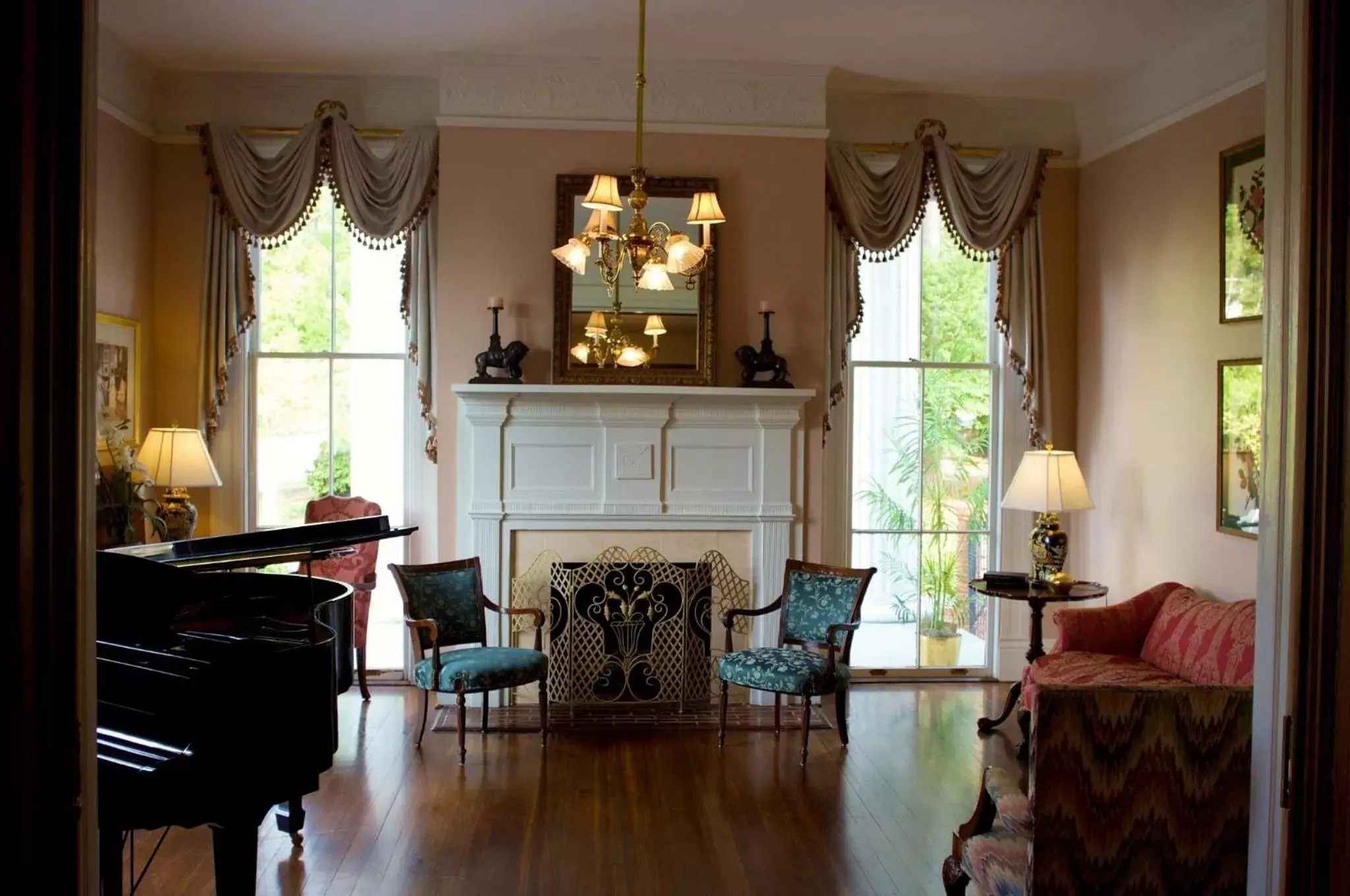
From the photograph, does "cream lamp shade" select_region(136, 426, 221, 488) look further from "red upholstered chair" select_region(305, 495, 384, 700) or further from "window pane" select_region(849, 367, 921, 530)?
"window pane" select_region(849, 367, 921, 530)

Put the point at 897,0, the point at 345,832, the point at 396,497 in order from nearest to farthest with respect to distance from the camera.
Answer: the point at 345,832, the point at 897,0, the point at 396,497

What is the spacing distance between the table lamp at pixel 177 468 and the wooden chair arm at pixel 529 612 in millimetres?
1565

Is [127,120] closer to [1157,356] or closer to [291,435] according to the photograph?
[291,435]

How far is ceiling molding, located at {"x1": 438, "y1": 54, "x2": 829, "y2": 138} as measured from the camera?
6113 millimetres

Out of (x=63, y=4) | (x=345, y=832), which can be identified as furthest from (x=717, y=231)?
(x=63, y=4)

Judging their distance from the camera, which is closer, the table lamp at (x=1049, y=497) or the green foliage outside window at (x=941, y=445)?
the table lamp at (x=1049, y=497)

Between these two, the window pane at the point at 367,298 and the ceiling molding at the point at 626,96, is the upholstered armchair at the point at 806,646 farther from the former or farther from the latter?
the window pane at the point at 367,298

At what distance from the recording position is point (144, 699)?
3.22m

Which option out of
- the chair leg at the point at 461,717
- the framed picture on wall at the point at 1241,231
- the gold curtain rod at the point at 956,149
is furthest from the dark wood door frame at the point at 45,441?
the gold curtain rod at the point at 956,149

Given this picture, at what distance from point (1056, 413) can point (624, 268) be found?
9.38 ft

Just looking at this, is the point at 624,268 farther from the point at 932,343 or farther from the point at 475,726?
the point at 475,726

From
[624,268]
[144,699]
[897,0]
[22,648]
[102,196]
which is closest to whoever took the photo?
[22,648]

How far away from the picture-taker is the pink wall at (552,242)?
6.20 metres

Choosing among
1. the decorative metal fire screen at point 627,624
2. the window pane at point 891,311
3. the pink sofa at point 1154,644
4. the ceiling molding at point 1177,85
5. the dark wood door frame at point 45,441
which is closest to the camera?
the dark wood door frame at point 45,441
